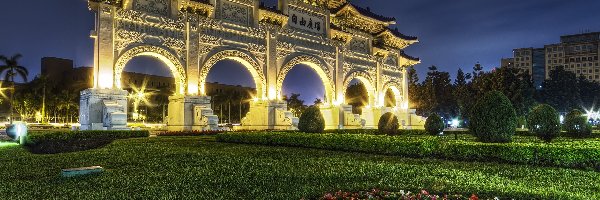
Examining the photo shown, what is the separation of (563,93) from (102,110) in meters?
45.4

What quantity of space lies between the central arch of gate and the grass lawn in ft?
33.9

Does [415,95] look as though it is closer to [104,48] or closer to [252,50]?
[252,50]

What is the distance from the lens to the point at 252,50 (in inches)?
982

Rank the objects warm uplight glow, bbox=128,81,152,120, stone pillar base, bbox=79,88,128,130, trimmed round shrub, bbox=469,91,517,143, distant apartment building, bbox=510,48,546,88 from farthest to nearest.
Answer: distant apartment building, bbox=510,48,546,88, warm uplight glow, bbox=128,81,152,120, stone pillar base, bbox=79,88,128,130, trimmed round shrub, bbox=469,91,517,143

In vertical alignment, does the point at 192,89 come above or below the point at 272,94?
above

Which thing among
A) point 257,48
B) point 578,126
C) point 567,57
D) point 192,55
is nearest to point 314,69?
point 257,48

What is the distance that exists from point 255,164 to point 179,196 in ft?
10.7

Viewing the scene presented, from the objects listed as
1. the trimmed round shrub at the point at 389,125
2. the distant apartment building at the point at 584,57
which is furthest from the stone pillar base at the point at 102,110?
the distant apartment building at the point at 584,57

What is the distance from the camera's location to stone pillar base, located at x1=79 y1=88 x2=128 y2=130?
18156mm

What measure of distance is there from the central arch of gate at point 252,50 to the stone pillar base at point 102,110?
43mm

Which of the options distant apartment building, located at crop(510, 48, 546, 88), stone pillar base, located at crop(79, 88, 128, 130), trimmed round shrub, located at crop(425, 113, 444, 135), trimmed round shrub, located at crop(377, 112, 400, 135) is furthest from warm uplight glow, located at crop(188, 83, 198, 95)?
distant apartment building, located at crop(510, 48, 546, 88)

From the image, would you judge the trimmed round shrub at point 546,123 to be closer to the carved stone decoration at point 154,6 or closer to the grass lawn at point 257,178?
the grass lawn at point 257,178

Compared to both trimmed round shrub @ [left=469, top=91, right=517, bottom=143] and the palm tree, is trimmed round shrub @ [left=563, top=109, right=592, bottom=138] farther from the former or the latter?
the palm tree

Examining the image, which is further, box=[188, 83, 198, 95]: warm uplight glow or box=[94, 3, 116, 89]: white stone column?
box=[188, 83, 198, 95]: warm uplight glow
